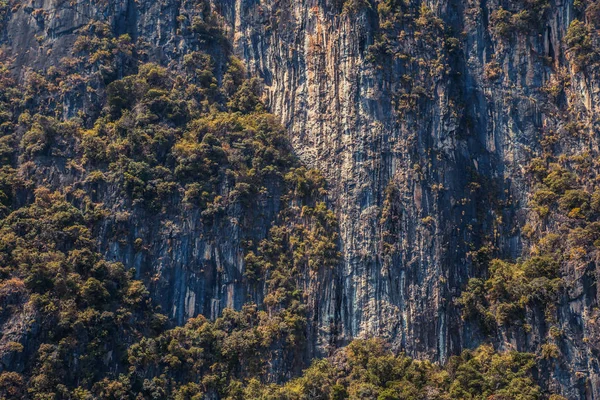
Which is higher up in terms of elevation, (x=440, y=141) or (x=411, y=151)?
(x=440, y=141)

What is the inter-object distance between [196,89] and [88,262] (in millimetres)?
16320

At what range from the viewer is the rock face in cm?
5622

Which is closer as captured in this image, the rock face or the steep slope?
the steep slope

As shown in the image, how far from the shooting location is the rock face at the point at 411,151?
56.2 m

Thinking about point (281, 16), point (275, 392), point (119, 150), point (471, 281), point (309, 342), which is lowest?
point (275, 392)

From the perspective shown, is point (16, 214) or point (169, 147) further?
point (169, 147)

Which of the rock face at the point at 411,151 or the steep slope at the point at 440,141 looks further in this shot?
the rock face at the point at 411,151

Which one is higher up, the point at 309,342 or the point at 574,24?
the point at 574,24

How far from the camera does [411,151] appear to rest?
59.2 m

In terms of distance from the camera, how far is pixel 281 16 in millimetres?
65250

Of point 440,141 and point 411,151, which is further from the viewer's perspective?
point 440,141

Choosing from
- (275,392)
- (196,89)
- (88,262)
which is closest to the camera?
(275,392)

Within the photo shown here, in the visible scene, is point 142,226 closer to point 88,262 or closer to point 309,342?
point 88,262

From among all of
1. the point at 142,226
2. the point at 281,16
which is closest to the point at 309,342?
the point at 142,226
